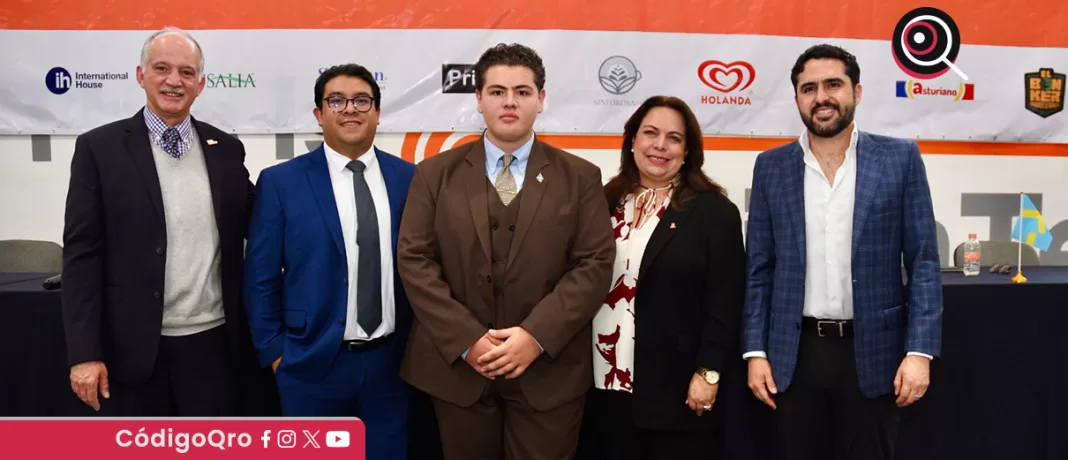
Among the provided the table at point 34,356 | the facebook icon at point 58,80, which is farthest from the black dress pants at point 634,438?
the facebook icon at point 58,80

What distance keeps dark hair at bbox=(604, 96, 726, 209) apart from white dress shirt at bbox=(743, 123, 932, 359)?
0.86 ft

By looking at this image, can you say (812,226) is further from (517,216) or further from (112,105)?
(112,105)

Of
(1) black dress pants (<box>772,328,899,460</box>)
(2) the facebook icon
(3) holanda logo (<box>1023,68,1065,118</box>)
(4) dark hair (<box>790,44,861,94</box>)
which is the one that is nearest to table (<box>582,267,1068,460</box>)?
(1) black dress pants (<box>772,328,899,460</box>)

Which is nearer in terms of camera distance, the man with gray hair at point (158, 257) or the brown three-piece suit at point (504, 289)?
the brown three-piece suit at point (504, 289)

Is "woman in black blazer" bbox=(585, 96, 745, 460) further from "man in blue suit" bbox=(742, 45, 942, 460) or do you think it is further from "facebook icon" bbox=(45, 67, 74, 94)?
"facebook icon" bbox=(45, 67, 74, 94)

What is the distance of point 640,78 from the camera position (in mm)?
4035

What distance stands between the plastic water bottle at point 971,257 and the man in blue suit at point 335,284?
7.55 ft

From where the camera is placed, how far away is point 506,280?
5.85ft

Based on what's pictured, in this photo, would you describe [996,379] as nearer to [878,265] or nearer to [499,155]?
[878,265]

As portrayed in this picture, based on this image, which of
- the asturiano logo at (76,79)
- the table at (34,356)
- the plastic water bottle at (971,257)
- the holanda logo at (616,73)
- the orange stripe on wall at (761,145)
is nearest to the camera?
the table at (34,356)

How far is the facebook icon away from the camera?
3912mm

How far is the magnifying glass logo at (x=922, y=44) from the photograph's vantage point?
4.17 meters

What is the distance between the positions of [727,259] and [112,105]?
358 centimetres

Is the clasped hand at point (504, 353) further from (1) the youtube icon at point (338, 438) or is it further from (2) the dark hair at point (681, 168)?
(1) the youtube icon at point (338, 438)
